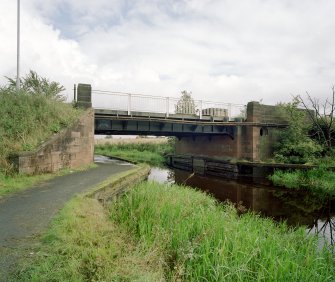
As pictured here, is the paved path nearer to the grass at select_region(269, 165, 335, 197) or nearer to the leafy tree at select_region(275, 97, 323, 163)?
the grass at select_region(269, 165, 335, 197)

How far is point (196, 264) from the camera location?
458 centimetres

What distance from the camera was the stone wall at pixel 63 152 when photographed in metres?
9.98

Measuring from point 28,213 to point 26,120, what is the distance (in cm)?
656

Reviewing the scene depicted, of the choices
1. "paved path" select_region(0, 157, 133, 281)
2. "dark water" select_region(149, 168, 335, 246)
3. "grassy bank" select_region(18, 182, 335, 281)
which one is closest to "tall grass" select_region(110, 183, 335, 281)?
"grassy bank" select_region(18, 182, 335, 281)

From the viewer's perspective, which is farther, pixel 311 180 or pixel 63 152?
pixel 311 180

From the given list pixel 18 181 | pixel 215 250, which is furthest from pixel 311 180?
pixel 18 181

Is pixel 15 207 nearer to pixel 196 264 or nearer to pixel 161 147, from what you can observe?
pixel 196 264

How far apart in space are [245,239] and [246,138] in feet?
59.3

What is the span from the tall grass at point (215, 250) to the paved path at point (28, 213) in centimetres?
149

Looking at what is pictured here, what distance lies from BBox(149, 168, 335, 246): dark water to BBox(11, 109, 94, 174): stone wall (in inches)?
147

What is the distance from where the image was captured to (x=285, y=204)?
12.8 meters

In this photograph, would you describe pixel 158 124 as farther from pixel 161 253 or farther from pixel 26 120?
pixel 161 253

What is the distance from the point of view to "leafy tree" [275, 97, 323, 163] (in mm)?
20172

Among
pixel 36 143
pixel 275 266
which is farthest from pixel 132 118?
pixel 275 266
